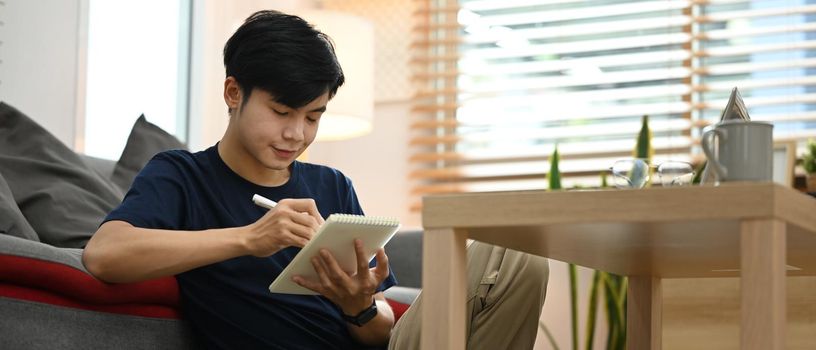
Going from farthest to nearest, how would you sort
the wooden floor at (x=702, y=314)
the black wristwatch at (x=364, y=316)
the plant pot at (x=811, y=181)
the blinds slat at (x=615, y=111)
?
the blinds slat at (x=615, y=111) < the plant pot at (x=811, y=181) < the wooden floor at (x=702, y=314) < the black wristwatch at (x=364, y=316)

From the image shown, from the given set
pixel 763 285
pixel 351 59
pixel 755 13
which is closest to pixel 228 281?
pixel 763 285

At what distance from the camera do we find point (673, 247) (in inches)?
53.7

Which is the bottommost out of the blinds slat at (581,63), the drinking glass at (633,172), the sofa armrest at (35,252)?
the sofa armrest at (35,252)

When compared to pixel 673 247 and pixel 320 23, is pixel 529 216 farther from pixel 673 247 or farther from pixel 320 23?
pixel 320 23

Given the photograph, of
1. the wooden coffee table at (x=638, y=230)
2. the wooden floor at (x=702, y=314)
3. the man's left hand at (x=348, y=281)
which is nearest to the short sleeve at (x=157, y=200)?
the man's left hand at (x=348, y=281)

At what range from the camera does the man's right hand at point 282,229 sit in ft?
4.89

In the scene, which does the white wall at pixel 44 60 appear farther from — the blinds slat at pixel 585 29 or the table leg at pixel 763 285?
the table leg at pixel 763 285

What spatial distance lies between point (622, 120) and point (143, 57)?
1749 millimetres

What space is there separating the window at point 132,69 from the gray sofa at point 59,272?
95cm

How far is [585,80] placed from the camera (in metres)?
3.98

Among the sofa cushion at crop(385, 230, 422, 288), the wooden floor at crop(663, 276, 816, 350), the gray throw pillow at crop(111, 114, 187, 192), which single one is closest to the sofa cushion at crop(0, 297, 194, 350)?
the gray throw pillow at crop(111, 114, 187, 192)

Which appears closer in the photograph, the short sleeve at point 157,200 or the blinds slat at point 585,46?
the short sleeve at point 157,200

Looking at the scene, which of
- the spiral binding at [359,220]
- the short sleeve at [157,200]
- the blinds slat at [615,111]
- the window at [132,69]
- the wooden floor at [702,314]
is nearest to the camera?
the spiral binding at [359,220]

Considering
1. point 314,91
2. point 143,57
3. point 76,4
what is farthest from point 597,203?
point 143,57
